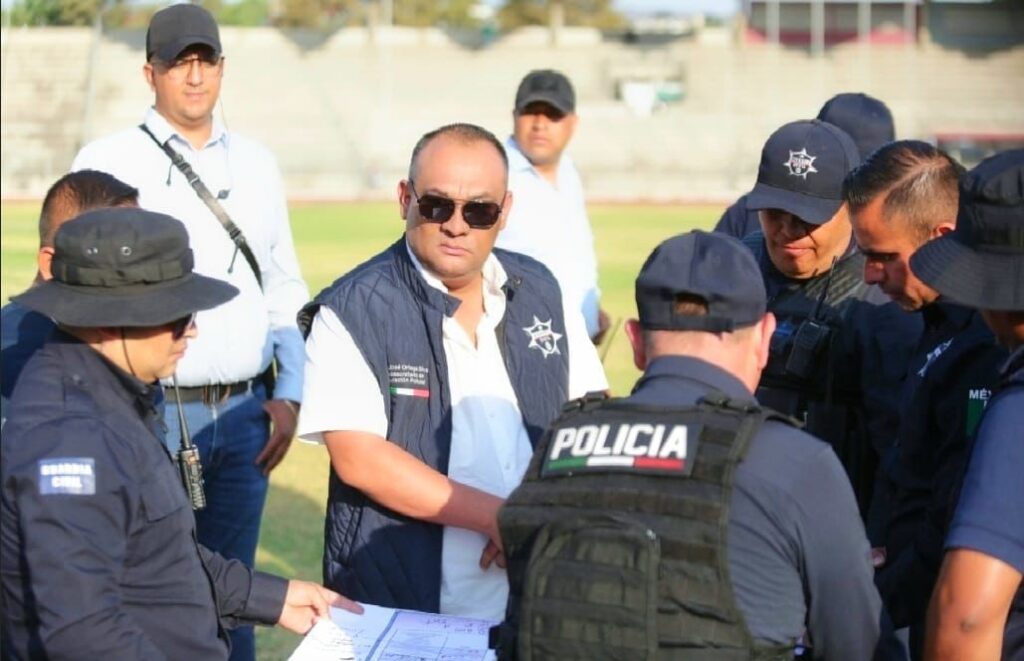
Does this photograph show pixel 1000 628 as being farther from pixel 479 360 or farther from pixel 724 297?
pixel 479 360

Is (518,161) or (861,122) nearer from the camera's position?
(861,122)

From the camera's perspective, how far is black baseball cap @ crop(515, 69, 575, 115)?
7.89 metres

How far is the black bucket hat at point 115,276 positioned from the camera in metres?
2.88

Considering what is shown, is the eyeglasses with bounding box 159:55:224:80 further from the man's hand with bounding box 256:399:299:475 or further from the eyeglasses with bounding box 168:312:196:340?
the eyeglasses with bounding box 168:312:196:340

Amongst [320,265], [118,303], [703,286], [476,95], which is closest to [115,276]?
[118,303]

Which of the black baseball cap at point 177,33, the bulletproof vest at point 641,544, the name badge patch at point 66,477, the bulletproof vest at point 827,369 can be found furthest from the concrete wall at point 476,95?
the bulletproof vest at point 641,544

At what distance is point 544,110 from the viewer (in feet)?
25.9

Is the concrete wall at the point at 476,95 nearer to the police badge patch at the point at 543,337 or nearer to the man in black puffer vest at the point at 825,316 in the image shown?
the man in black puffer vest at the point at 825,316

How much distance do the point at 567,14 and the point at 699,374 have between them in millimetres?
67903

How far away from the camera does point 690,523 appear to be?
7.83ft

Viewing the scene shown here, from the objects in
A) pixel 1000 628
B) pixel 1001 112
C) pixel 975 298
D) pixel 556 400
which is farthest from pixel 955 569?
pixel 1001 112

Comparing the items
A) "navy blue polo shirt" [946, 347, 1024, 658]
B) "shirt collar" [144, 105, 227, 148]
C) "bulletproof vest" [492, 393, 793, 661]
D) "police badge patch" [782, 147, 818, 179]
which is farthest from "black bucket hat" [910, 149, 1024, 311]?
"shirt collar" [144, 105, 227, 148]

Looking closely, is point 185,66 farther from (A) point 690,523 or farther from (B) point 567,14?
(B) point 567,14

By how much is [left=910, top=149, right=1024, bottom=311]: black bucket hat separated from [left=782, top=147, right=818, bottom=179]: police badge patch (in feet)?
4.71
